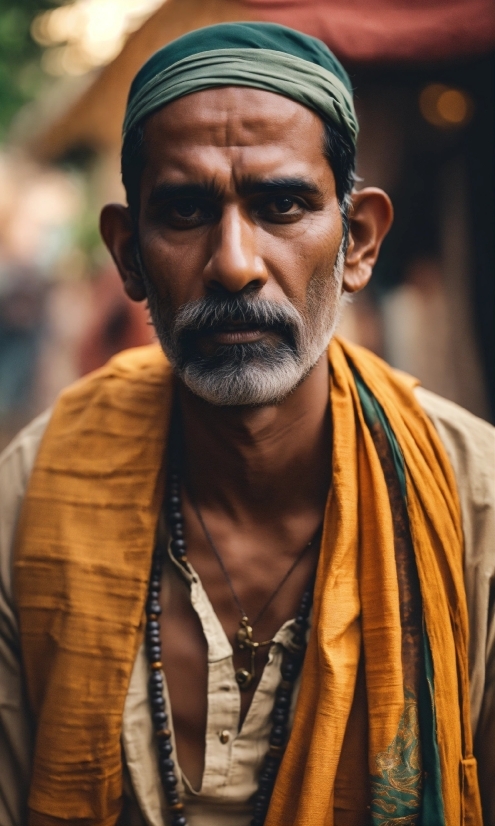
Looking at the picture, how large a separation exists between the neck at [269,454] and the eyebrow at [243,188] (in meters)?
0.49

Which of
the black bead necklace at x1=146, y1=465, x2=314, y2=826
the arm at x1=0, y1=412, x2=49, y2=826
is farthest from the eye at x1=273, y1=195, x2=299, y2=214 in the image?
the arm at x1=0, y1=412, x2=49, y2=826

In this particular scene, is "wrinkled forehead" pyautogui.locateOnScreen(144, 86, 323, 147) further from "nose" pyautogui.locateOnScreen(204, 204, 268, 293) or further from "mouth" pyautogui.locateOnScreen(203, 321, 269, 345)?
"mouth" pyautogui.locateOnScreen(203, 321, 269, 345)

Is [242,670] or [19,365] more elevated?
[19,365]

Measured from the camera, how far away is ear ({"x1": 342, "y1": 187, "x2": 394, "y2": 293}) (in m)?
2.12

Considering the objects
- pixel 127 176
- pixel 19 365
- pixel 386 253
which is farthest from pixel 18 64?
pixel 127 176

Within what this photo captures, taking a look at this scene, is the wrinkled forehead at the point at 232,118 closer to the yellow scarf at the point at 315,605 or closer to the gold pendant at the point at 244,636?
the yellow scarf at the point at 315,605

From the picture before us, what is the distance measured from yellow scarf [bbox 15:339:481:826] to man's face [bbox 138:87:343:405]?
1.10ft

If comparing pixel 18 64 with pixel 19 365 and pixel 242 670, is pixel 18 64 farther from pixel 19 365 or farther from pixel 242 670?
pixel 242 670

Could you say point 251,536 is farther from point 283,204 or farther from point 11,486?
point 283,204

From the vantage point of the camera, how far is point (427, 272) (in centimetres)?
409

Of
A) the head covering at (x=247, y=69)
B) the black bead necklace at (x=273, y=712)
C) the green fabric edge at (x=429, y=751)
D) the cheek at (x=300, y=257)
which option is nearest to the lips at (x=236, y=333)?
the cheek at (x=300, y=257)

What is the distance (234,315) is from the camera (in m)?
1.79

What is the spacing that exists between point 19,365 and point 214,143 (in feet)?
20.1

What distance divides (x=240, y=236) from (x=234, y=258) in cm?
8
